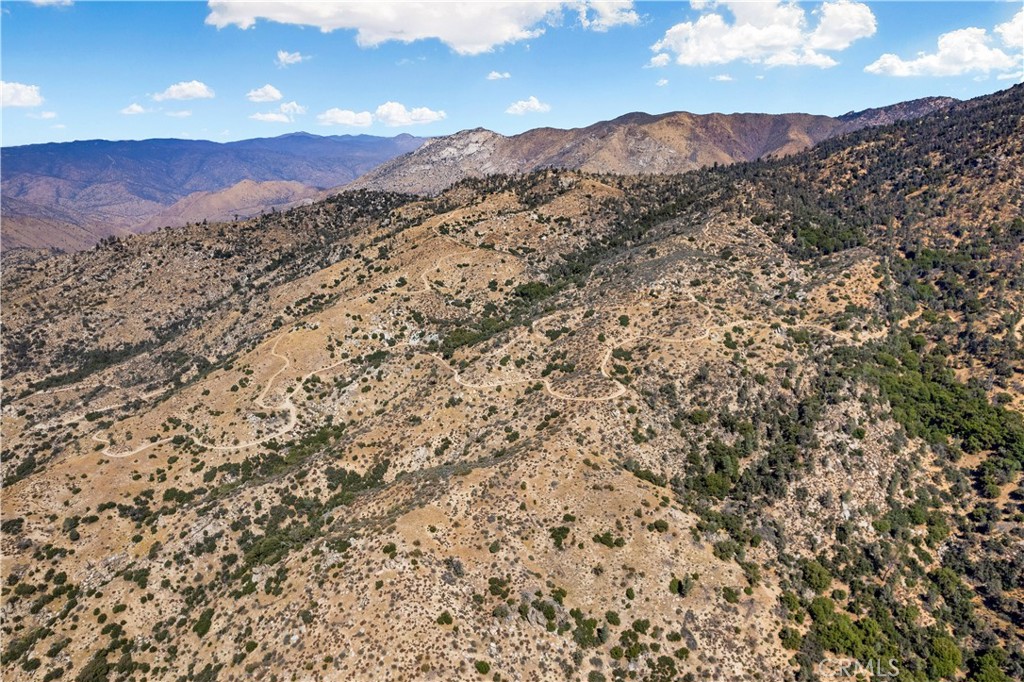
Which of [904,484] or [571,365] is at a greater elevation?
[571,365]

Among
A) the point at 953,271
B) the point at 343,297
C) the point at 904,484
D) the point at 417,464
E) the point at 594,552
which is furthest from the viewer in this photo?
the point at 343,297

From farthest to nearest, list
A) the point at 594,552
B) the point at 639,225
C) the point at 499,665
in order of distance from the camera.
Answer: the point at 639,225
the point at 594,552
the point at 499,665

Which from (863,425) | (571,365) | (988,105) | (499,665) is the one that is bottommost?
(499,665)

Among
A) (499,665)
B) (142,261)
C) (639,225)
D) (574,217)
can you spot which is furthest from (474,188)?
(499,665)

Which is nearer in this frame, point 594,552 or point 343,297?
point 594,552

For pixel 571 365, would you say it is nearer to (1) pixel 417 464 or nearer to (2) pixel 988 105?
(1) pixel 417 464

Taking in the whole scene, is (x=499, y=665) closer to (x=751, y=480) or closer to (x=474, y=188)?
(x=751, y=480)

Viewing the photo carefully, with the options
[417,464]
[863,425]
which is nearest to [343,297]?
[417,464]
